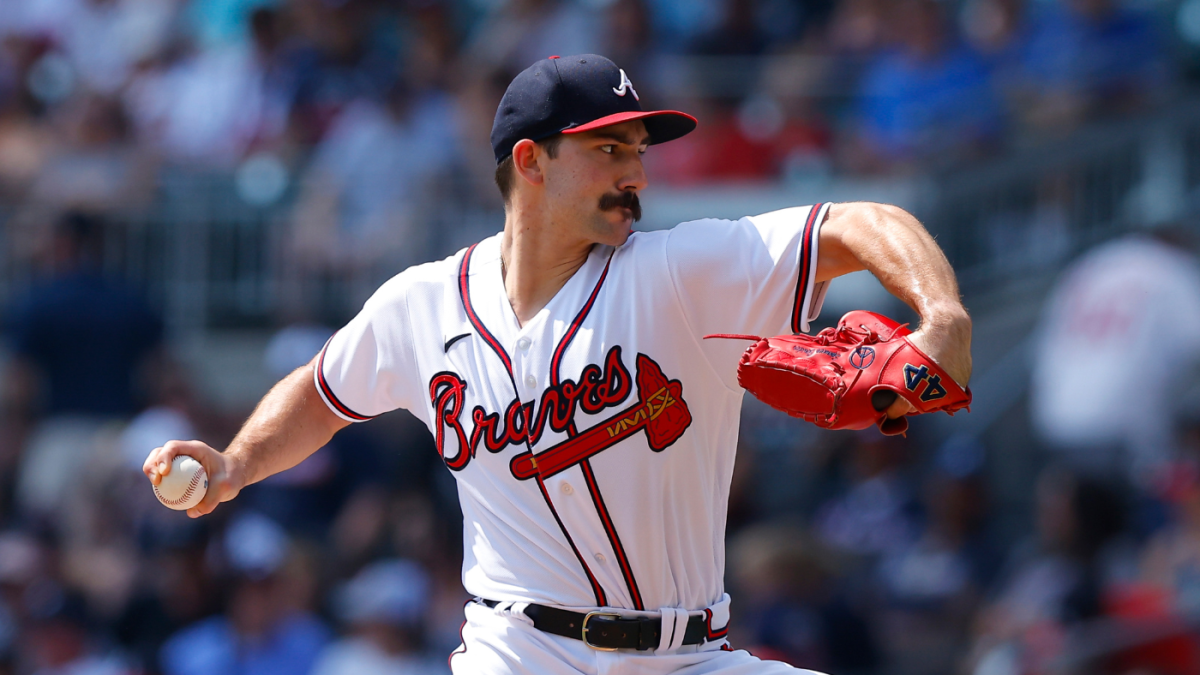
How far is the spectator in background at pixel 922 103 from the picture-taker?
30.0 feet

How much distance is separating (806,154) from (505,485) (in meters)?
6.44

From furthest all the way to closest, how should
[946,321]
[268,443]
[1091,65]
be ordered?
[1091,65], [268,443], [946,321]

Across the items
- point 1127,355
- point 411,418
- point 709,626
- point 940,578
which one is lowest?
point 940,578

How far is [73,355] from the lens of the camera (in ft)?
29.7

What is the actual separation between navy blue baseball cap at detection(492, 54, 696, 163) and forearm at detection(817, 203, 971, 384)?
1.73 ft

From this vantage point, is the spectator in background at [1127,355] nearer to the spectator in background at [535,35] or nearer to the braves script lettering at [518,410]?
the spectator in background at [535,35]

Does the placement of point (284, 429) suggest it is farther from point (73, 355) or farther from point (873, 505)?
point (73, 355)

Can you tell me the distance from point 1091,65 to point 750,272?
597cm

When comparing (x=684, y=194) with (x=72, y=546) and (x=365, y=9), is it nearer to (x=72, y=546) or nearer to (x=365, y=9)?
(x=365, y=9)

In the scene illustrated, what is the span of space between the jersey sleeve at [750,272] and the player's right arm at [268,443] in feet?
3.62

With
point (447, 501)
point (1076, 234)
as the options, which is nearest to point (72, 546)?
point (447, 501)

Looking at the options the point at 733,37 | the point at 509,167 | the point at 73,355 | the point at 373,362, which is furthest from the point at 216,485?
the point at 733,37

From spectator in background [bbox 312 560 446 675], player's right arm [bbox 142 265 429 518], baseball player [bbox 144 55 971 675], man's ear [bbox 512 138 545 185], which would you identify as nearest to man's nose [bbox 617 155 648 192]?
baseball player [bbox 144 55 971 675]

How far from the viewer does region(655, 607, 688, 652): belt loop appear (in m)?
3.49
